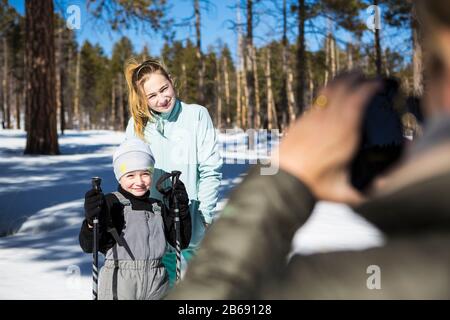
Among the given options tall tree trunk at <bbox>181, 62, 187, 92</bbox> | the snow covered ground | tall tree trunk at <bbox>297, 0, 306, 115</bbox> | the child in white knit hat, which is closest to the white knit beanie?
the child in white knit hat

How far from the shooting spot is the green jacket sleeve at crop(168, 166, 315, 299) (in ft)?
1.28

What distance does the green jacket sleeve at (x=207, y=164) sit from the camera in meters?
2.47

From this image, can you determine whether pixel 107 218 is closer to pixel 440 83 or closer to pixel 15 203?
pixel 440 83

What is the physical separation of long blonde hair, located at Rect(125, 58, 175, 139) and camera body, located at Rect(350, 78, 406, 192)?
2063 millimetres

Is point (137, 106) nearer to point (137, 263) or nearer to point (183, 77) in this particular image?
point (137, 263)

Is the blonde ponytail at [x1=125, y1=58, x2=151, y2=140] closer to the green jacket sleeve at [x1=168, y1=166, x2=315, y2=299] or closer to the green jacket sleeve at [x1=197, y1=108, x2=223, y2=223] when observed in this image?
the green jacket sleeve at [x1=197, y1=108, x2=223, y2=223]

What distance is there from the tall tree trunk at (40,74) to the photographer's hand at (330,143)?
31.4 ft

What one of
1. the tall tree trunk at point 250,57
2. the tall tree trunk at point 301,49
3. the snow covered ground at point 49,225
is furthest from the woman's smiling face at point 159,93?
the tall tree trunk at point 250,57

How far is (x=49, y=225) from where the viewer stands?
5.17 meters

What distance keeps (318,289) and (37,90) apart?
9.86m

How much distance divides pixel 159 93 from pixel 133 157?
37 centimetres

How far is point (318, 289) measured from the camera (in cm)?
33

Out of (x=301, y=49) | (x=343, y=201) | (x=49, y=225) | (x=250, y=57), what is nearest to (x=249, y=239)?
(x=343, y=201)
